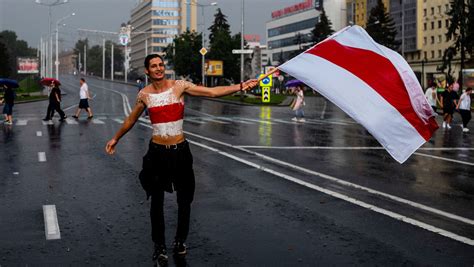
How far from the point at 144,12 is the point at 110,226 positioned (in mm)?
194031

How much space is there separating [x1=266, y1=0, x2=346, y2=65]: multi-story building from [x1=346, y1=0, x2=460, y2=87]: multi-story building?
25047 millimetres

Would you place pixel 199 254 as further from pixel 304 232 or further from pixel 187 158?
pixel 304 232

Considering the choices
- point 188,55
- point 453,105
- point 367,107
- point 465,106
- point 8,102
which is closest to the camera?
point 367,107

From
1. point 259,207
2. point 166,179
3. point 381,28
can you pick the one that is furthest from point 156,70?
point 381,28

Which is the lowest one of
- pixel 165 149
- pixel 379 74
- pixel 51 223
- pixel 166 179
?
pixel 51 223

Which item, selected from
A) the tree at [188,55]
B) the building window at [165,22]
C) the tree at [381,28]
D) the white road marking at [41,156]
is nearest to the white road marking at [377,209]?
the white road marking at [41,156]

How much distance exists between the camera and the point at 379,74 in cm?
571

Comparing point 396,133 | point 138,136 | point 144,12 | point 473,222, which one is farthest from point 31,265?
point 144,12

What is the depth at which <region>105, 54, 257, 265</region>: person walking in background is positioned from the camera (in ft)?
18.1

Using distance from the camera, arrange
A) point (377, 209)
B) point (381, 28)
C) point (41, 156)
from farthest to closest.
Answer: point (381, 28) → point (41, 156) → point (377, 209)

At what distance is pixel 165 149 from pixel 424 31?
9888 cm

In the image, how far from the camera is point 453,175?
10852 mm

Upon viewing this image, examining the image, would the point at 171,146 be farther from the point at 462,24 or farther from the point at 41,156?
the point at 462,24

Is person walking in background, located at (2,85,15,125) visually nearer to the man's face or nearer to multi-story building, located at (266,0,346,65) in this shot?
the man's face
